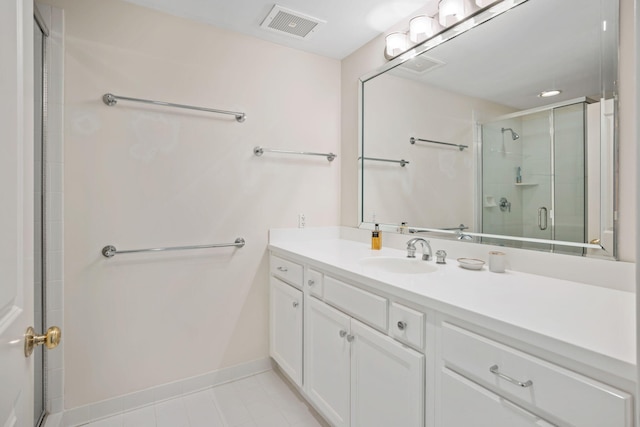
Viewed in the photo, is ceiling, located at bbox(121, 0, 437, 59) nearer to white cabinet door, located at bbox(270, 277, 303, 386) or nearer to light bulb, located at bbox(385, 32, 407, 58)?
light bulb, located at bbox(385, 32, 407, 58)

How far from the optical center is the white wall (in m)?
1.74

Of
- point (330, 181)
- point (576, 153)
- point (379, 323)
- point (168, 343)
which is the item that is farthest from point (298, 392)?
point (576, 153)

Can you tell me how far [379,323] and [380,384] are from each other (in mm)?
234

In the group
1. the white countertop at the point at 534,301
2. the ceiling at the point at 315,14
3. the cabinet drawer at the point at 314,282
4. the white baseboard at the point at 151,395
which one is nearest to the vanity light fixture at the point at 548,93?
the white countertop at the point at 534,301

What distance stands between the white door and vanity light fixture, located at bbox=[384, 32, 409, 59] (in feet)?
5.94

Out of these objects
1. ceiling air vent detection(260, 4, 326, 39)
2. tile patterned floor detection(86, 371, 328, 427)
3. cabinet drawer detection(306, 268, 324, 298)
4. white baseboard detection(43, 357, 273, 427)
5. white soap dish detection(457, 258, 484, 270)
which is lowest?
tile patterned floor detection(86, 371, 328, 427)

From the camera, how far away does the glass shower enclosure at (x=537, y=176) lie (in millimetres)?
1245

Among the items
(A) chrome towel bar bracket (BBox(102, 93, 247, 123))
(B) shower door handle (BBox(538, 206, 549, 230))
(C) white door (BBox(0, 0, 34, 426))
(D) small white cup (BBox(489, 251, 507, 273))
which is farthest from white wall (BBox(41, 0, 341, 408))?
(B) shower door handle (BBox(538, 206, 549, 230))

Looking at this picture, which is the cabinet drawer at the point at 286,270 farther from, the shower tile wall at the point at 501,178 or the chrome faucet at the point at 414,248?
the shower tile wall at the point at 501,178

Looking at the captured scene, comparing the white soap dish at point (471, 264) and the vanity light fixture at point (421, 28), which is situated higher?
the vanity light fixture at point (421, 28)

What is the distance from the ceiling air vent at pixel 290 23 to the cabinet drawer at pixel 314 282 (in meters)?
1.51

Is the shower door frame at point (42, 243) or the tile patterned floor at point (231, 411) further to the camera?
the tile patterned floor at point (231, 411)

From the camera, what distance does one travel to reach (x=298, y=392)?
2.01 metres

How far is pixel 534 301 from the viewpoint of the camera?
101 centimetres
